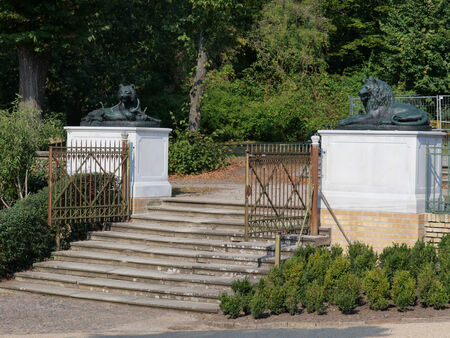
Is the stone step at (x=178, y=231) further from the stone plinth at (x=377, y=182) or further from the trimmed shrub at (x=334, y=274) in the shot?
the trimmed shrub at (x=334, y=274)

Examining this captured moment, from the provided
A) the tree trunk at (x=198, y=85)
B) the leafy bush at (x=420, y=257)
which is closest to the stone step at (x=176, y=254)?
the leafy bush at (x=420, y=257)

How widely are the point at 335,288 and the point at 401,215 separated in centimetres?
280

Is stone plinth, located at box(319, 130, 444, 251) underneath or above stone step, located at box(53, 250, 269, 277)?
above

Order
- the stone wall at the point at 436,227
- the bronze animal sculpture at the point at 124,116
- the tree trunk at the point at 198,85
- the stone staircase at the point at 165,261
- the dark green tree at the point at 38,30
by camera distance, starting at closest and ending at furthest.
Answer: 1. the stone staircase at the point at 165,261
2. the stone wall at the point at 436,227
3. the bronze animal sculpture at the point at 124,116
4. the dark green tree at the point at 38,30
5. the tree trunk at the point at 198,85

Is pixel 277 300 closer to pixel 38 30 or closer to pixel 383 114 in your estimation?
pixel 383 114

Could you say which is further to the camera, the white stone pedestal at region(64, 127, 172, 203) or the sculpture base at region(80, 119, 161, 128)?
the sculpture base at region(80, 119, 161, 128)

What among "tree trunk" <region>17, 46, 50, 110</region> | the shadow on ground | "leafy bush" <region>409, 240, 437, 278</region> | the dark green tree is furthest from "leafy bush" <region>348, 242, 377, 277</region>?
"tree trunk" <region>17, 46, 50, 110</region>

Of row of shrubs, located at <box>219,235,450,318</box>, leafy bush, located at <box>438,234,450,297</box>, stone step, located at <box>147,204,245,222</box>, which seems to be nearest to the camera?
row of shrubs, located at <box>219,235,450,318</box>

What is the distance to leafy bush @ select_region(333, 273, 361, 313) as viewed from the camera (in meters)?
10.5

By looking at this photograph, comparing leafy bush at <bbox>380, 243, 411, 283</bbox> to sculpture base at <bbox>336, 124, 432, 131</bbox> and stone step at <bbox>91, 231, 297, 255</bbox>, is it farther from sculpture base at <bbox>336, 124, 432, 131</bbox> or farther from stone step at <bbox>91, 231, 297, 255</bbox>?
sculpture base at <bbox>336, 124, 432, 131</bbox>

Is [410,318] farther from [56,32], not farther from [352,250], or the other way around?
[56,32]

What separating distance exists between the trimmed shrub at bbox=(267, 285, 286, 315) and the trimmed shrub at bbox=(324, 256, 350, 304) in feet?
2.06

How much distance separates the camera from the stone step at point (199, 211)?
1470 cm

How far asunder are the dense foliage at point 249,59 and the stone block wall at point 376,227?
14.5 meters
